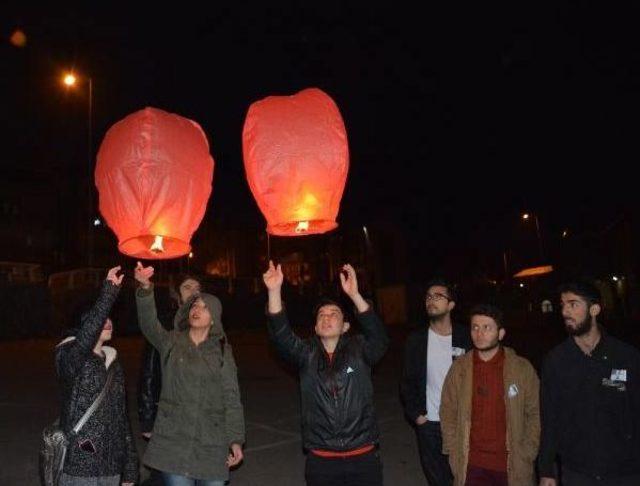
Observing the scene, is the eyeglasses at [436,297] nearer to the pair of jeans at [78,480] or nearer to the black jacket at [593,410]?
the black jacket at [593,410]

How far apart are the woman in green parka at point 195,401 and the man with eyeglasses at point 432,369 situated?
1.55m

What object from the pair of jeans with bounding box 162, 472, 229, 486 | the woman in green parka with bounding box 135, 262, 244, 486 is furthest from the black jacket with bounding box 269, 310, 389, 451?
the pair of jeans with bounding box 162, 472, 229, 486

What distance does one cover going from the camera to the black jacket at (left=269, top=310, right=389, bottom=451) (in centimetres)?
365

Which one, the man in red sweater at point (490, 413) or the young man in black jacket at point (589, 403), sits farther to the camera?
the man in red sweater at point (490, 413)

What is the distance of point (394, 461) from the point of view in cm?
702

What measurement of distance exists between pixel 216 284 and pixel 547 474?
38.6 m

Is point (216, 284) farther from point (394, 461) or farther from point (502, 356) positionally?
point (502, 356)

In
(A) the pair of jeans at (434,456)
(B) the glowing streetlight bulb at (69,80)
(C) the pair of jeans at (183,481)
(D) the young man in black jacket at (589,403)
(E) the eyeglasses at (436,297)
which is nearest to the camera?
(D) the young man in black jacket at (589,403)

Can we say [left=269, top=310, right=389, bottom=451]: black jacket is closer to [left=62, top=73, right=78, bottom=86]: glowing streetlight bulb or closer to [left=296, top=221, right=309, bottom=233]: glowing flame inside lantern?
[left=296, top=221, right=309, bottom=233]: glowing flame inside lantern

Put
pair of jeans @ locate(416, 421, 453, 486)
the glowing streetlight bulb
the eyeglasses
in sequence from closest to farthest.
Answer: pair of jeans @ locate(416, 421, 453, 486) → the eyeglasses → the glowing streetlight bulb

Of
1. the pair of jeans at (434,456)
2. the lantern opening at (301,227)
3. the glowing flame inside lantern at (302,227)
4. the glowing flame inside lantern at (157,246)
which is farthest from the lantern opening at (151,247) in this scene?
the pair of jeans at (434,456)

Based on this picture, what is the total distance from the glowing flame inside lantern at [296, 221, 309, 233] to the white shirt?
5.50ft

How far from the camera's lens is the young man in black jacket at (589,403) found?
3.44 meters

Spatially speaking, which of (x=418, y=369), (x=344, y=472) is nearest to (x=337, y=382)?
(x=344, y=472)
